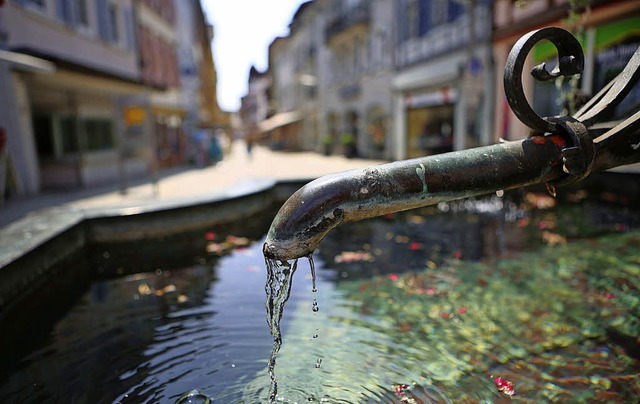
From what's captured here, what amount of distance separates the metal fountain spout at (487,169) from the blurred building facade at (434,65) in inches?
123

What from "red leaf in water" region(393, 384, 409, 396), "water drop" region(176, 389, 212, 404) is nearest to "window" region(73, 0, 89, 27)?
"water drop" region(176, 389, 212, 404)

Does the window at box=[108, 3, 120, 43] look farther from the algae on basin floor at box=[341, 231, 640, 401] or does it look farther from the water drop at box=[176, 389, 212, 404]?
the water drop at box=[176, 389, 212, 404]

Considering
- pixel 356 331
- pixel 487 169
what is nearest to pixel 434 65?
pixel 356 331

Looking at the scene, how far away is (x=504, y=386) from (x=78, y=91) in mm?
13280

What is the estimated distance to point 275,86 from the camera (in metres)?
51.9

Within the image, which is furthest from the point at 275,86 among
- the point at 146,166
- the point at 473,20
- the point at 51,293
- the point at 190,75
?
the point at 51,293

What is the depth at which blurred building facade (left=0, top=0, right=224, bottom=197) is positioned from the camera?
8984mm

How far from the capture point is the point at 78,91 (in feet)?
40.4

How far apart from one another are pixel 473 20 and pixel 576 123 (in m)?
13.1

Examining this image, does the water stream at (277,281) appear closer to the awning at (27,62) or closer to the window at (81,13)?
the awning at (27,62)

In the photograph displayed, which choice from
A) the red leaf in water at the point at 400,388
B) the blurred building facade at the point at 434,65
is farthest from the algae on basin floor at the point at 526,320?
the blurred building facade at the point at 434,65

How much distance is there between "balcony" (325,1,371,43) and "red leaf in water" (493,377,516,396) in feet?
72.1

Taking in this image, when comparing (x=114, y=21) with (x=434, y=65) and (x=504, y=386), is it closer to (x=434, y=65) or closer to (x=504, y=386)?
(x=434, y=65)

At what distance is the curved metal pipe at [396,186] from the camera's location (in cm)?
138
